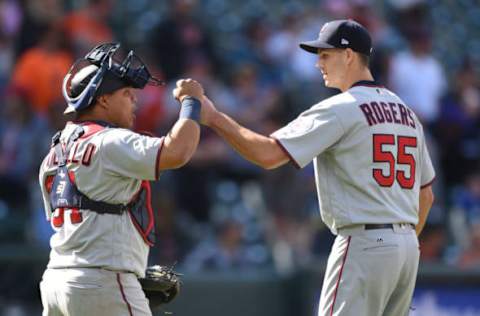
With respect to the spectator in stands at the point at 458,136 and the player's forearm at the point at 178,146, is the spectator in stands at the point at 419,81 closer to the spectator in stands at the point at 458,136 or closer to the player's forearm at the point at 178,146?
the spectator in stands at the point at 458,136

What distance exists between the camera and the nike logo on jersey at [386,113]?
5730 millimetres

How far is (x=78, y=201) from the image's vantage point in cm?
538

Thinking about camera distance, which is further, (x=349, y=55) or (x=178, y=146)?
(x=349, y=55)

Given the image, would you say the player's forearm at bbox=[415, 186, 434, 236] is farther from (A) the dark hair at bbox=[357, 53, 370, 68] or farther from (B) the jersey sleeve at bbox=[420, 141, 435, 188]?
(A) the dark hair at bbox=[357, 53, 370, 68]

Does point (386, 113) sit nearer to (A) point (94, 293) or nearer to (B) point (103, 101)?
(B) point (103, 101)

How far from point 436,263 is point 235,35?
405 centimetres

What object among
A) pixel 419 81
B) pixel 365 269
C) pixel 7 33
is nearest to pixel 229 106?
pixel 419 81

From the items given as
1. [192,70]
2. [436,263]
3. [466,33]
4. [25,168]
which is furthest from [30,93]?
[466,33]

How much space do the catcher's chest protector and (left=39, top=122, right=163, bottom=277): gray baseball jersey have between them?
24 millimetres

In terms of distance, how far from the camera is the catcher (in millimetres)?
5305

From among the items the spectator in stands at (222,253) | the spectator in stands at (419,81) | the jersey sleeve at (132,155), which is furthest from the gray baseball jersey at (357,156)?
the spectator in stands at (419,81)

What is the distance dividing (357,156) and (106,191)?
134cm

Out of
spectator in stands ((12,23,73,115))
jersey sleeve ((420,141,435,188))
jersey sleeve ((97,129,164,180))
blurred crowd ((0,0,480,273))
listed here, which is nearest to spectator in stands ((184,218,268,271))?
blurred crowd ((0,0,480,273))

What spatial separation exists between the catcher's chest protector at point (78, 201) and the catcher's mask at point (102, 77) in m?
0.18
